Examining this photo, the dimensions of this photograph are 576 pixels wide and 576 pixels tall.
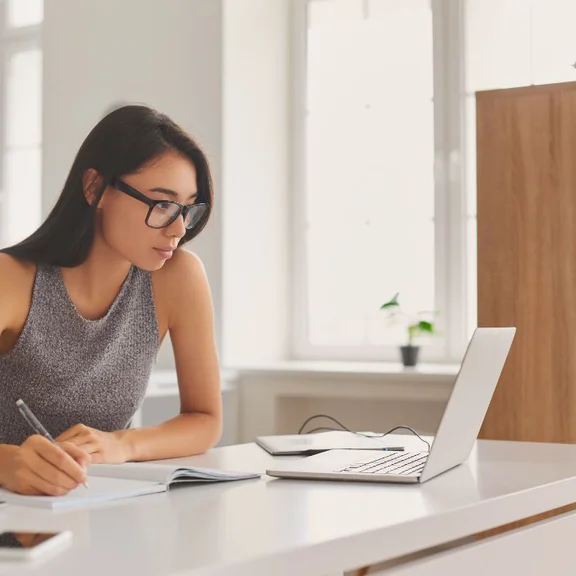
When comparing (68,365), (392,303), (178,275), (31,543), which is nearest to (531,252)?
(392,303)

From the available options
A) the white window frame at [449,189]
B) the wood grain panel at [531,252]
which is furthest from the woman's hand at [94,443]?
the white window frame at [449,189]

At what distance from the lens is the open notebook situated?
1330 millimetres

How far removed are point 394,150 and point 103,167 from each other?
7.91 ft

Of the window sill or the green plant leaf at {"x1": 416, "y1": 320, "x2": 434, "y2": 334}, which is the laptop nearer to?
the window sill

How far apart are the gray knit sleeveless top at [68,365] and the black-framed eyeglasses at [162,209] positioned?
239 millimetres

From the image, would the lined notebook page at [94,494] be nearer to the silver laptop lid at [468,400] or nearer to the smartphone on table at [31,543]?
the smartphone on table at [31,543]

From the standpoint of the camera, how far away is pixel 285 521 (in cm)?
121

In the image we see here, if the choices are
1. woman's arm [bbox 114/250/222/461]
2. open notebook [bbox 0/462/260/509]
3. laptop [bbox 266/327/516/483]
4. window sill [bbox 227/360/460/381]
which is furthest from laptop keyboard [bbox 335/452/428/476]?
window sill [bbox 227/360/460/381]

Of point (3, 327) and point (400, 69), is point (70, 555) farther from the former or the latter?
point (400, 69)

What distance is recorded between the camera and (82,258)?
214 centimetres

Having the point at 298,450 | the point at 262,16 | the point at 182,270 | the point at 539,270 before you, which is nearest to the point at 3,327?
the point at 182,270

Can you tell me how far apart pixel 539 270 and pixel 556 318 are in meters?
0.16

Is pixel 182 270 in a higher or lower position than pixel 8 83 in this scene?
lower

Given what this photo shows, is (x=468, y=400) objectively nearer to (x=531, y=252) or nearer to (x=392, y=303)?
(x=531, y=252)
